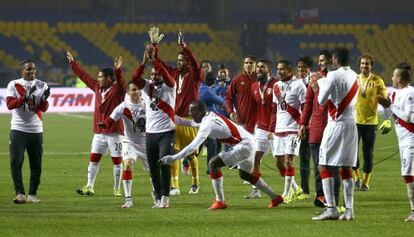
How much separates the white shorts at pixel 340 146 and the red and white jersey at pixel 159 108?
8.88 ft

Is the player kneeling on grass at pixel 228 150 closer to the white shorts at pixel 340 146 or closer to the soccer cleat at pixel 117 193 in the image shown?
the white shorts at pixel 340 146

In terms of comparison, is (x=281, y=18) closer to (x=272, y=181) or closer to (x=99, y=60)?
(x=99, y=60)

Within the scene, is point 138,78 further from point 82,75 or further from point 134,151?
point 82,75

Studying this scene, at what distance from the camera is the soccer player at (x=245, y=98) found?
1803cm

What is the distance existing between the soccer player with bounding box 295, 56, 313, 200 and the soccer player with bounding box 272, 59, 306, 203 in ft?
0.58

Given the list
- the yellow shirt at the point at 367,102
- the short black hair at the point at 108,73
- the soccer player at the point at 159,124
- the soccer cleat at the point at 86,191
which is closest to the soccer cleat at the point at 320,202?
the soccer player at the point at 159,124

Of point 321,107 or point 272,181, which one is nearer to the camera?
point 321,107

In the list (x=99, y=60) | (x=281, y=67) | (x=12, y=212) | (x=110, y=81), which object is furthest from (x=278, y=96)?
(x=99, y=60)

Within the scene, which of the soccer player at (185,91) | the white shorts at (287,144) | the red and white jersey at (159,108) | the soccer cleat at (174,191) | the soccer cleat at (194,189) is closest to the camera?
the red and white jersey at (159,108)

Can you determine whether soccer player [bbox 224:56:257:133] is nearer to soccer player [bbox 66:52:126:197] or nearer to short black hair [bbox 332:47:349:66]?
soccer player [bbox 66:52:126:197]

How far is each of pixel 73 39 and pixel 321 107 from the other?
42296 mm

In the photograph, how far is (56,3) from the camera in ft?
189

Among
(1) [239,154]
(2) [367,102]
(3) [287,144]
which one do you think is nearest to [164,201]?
(1) [239,154]

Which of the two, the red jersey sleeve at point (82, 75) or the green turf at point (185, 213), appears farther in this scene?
the red jersey sleeve at point (82, 75)
